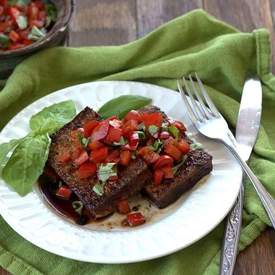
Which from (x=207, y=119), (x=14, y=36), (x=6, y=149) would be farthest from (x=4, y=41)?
(x=207, y=119)

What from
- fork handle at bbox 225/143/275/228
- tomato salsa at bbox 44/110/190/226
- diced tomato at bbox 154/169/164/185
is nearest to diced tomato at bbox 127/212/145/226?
tomato salsa at bbox 44/110/190/226

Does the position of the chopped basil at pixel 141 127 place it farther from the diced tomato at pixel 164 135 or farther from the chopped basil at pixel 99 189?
the chopped basil at pixel 99 189

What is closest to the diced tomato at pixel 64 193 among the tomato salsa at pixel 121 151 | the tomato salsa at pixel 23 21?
the tomato salsa at pixel 121 151

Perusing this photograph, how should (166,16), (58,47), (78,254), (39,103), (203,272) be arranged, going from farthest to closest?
(166,16)
(58,47)
(39,103)
(203,272)
(78,254)

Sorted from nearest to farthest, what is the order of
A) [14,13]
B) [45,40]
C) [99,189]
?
[99,189], [45,40], [14,13]

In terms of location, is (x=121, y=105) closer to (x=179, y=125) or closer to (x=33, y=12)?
(x=179, y=125)

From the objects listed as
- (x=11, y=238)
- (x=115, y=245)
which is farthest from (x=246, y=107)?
(x=11, y=238)

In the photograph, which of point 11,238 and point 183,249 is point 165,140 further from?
point 11,238

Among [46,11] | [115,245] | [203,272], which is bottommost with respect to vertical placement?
[203,272]
